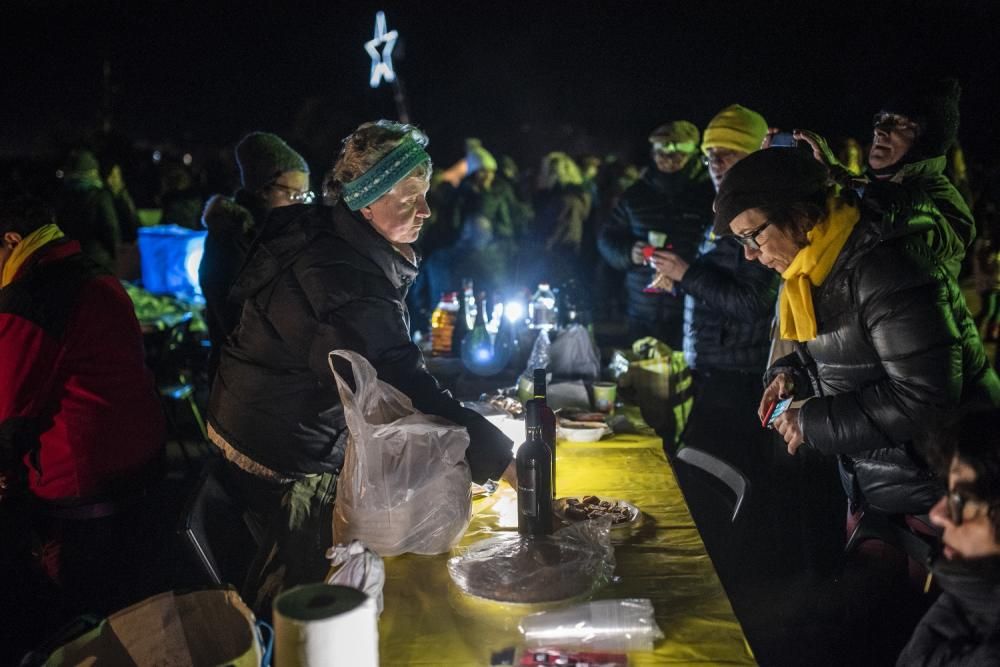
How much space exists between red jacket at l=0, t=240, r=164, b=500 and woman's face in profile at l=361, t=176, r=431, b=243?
1169 mm

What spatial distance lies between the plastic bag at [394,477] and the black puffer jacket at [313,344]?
137 mm

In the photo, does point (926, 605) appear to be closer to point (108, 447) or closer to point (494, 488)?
point (494, 488)

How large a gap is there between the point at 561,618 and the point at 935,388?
1.27m

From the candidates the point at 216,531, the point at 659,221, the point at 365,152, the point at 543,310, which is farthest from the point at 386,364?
the point at 659,221

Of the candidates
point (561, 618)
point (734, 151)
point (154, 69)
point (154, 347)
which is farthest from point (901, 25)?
point (154, 69)

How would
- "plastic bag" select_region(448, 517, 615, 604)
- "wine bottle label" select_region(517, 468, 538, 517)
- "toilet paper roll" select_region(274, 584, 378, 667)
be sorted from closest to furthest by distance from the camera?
"toilet paper roll" select_region(274, 584, 378, 667) → "plastic bag" select_region(448, 517, 615, 604) → "wine bottle label" select_region(517, 468, 538, 517)

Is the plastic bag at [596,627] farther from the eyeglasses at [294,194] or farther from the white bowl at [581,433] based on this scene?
the eyeglasses at [294,194]

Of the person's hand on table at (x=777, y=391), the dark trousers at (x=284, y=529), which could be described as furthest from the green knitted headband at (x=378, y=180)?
the person's hand on table at (x=777, y=391)

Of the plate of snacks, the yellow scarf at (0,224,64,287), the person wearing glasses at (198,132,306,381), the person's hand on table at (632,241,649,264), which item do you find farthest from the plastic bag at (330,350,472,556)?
the person's hand on table at (632,241,649,264)

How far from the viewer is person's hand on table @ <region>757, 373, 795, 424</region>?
254cm

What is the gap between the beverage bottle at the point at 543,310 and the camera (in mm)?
4203

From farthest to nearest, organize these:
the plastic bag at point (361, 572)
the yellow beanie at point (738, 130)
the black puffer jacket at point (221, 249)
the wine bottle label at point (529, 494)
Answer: the black puffer jacket at point (221, 249), the yellow beanie at point (738, 130), the wine bottle label at point (529, 494), the plastic bag at point (361, 572)

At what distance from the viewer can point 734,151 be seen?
3.92 metres

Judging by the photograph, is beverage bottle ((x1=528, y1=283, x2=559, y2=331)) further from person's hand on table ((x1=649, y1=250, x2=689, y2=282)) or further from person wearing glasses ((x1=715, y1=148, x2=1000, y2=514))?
person wearing glasses ((x1=715, y1=148, x2=1000, y2=514))
